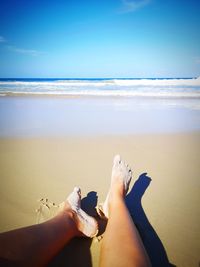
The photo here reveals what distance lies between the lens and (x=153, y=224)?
6.45ft

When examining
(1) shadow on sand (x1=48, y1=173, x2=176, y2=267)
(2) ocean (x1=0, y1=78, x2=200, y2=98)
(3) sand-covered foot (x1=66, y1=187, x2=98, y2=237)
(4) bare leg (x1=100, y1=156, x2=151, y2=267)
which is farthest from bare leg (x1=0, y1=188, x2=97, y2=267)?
(2) ocean (x1=0, y1=78, x2=200, y2=98)

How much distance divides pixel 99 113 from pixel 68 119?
40.0 inches

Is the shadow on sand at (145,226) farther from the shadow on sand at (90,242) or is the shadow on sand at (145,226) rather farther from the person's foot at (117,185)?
the person's foot at (117,185)

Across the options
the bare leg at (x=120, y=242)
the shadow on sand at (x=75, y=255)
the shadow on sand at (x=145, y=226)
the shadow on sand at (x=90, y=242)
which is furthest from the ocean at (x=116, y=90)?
the shadow on sand at (x=75, y=255)

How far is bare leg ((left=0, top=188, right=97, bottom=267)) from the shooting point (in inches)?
45.8

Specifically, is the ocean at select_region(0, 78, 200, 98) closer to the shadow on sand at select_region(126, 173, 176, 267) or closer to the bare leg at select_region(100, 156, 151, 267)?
the shadow on sand at select_region(126, 173, 176, 267)

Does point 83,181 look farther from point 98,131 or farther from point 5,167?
point 98,131

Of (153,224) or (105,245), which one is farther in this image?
(153,224)

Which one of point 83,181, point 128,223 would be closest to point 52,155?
point 83,181

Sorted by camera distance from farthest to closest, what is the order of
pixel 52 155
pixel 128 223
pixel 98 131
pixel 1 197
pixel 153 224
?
pixel 98 131 → pixel 52 155 → pixel 1 197 → pixel 153 224 → pixel 128 223

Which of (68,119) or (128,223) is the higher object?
(68,119)

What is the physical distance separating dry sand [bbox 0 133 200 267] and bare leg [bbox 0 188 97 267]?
6.9 inches

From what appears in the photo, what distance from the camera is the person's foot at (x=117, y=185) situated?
2007 mm

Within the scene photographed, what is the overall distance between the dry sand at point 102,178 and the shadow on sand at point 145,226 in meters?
0.04
